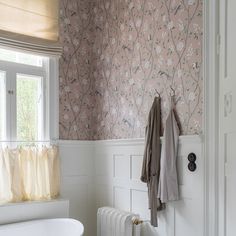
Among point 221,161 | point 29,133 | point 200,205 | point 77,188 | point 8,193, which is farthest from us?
point 77,188

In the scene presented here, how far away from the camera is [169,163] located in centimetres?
264

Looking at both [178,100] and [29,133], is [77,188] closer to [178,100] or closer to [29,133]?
[29,133]

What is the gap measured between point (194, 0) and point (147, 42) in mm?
579

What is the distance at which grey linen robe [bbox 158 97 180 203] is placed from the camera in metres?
2.60

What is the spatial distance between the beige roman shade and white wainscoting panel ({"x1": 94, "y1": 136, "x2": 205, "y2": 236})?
3.71ft

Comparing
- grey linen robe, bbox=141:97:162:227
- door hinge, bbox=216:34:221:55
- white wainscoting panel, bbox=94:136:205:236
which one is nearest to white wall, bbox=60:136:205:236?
white wainscoting panel, bbox=94:136:205:236

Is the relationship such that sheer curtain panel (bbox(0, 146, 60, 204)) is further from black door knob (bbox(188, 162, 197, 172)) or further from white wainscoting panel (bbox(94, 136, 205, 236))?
black door knob (bbox(188, 162, 197, 172))

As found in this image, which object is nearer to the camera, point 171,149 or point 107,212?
point 171,149

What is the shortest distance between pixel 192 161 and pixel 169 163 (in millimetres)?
186

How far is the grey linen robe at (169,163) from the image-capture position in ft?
8.52

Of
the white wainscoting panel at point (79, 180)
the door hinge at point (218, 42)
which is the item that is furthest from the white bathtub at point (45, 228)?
the door hinge at point (218, 42)

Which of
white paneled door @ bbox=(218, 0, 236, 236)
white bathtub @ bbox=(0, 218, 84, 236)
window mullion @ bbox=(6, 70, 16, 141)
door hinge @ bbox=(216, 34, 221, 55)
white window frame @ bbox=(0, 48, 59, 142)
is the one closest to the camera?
white paneled door @ bbox=(218, 0, 236, 236)

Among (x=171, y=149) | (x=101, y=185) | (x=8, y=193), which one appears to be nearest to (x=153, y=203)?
(x=171, y=149)

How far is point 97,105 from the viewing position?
12.0 feet
